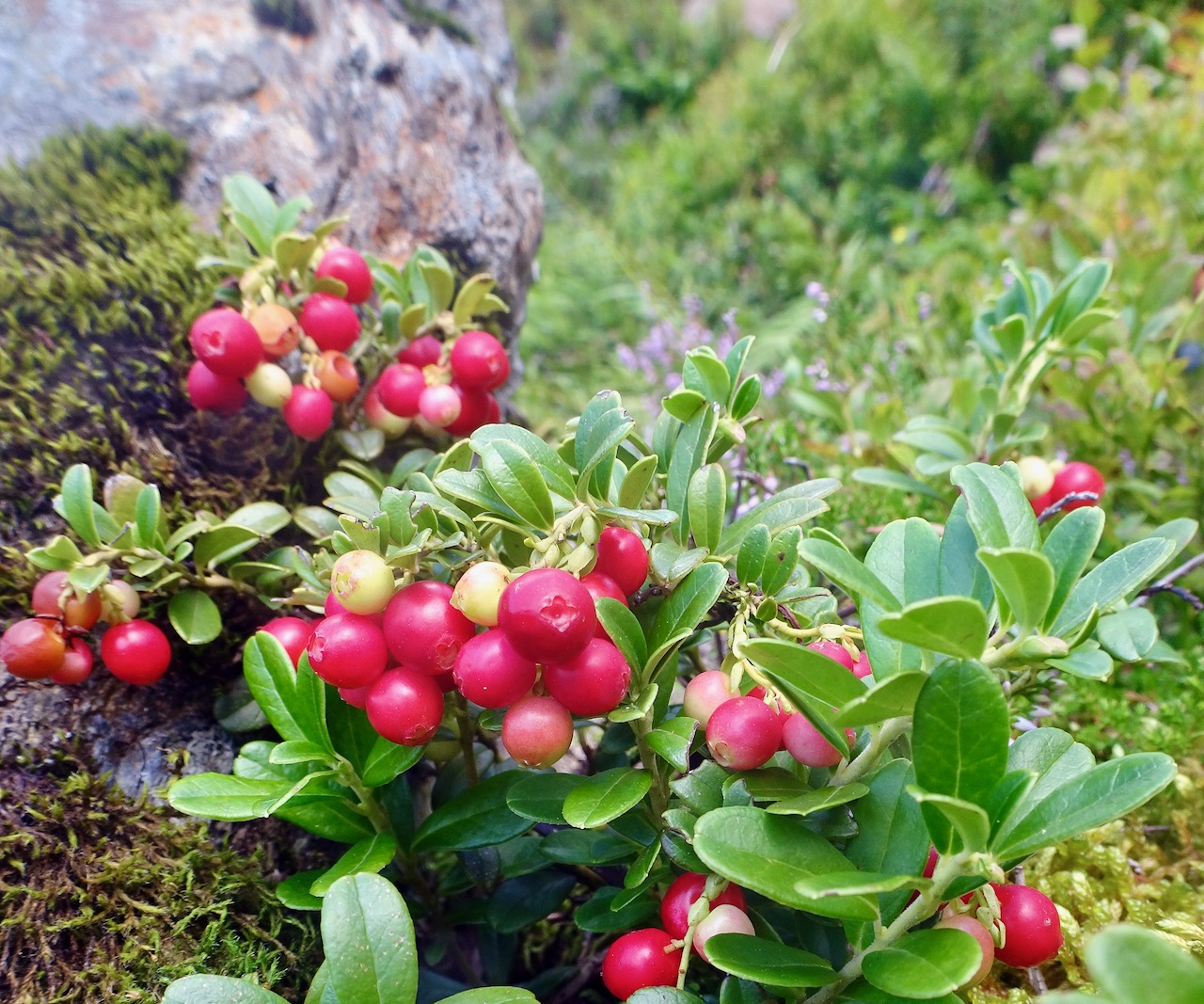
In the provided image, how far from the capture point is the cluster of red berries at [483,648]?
94 centimetres

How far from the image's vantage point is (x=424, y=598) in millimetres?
1066

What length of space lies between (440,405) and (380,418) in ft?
0.68

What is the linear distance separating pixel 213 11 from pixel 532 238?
105cm

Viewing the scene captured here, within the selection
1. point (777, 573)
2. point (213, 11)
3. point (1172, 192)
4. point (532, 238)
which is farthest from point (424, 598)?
point (1172, 192)

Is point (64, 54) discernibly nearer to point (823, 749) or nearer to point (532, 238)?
point (532, 238)

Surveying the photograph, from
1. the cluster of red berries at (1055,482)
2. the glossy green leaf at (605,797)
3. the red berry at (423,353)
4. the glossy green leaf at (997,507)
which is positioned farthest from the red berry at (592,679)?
the cluster of red berries at (1055,482)

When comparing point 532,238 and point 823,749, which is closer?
point 823,749

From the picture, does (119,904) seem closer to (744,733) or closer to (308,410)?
(308,410)

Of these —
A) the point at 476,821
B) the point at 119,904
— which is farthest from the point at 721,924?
the point at 119,904

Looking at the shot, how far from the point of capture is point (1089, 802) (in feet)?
2.75

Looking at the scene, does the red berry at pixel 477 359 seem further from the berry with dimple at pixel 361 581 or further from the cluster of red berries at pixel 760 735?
the cluster of red berries at pixel 760 735

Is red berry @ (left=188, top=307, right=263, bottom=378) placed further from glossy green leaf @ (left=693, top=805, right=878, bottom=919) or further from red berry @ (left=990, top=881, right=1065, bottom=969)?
red berry @ (left=990, top=881, right=1065, bottom=969)

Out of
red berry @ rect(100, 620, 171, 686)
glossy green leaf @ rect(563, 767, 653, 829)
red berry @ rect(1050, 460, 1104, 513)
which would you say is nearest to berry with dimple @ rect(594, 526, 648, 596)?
glossy green leaf @ rect(563, 767, 653, 829)

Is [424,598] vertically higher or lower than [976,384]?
lower
